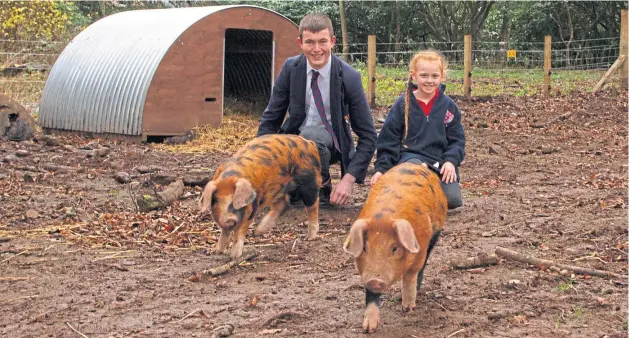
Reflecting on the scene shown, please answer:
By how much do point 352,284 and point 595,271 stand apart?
1278mm

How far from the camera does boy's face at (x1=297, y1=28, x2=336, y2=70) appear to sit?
19.4 ft

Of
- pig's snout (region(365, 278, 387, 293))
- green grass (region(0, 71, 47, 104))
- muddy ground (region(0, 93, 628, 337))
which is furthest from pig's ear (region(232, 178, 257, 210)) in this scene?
green grass (region(0, 71, 47, 104))

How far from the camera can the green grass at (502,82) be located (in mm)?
17719

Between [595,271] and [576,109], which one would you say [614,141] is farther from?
[595,271]

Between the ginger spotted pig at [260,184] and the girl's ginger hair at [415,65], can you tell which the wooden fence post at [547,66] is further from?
the girl's ginger hair at [415,65]

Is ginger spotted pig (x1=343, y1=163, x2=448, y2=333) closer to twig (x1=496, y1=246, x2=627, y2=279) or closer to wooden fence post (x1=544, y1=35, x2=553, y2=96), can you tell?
twig (x1=496, y1=246, x2=627, y2=279)

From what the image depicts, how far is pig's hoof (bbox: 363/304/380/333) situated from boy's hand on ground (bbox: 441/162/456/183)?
1229 millimetres

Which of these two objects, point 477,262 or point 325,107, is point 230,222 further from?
point 325,107

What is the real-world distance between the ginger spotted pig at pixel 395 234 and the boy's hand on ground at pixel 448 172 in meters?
0.51

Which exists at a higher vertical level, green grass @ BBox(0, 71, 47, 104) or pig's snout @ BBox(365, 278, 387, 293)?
green grass @ BBox(0, 71, 47, 104)

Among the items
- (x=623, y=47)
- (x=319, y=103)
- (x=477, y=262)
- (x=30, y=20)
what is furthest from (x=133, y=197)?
(x=30, y=20)

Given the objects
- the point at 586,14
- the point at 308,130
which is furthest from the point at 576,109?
the point at 586,14

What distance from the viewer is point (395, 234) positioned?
3.69 m

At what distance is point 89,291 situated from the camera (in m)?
4.68
